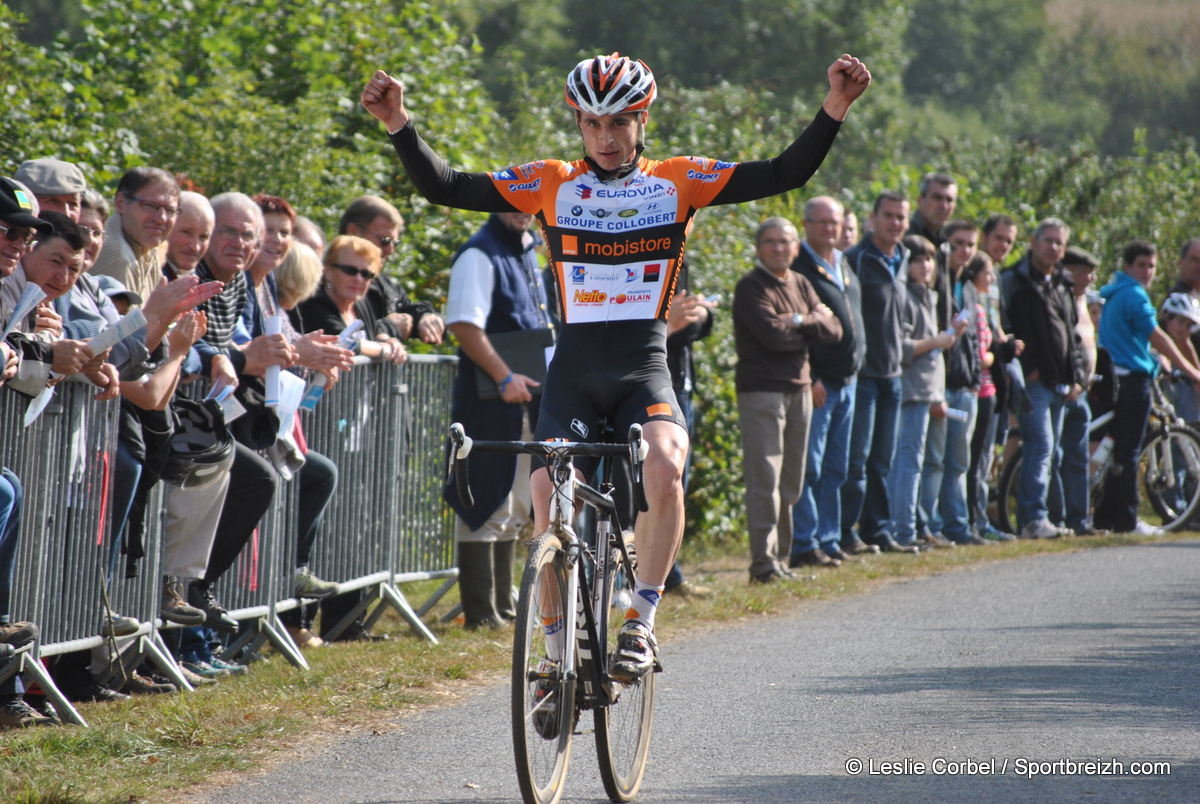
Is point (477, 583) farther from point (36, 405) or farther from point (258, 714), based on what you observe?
point (36, 405)

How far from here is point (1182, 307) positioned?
48.1ft

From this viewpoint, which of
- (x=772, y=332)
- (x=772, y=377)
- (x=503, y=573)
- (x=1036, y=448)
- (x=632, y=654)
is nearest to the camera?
(x=632, y=654)

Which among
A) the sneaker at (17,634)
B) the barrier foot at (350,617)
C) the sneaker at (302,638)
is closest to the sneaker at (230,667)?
the sneaker at (302,638)

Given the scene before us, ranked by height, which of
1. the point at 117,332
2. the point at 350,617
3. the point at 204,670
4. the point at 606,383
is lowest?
the point at 204,670

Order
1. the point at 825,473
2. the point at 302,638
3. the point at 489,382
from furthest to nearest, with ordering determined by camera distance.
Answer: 1. the point at 825,473
2. the point at 489,382
3. the point at 302,638

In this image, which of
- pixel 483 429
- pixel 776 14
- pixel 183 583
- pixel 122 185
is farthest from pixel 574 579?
pixel 776 14

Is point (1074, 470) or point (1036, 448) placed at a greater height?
point (1036, 448)

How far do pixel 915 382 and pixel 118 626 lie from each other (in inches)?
292

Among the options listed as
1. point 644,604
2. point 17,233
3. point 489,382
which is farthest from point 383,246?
point 644,604

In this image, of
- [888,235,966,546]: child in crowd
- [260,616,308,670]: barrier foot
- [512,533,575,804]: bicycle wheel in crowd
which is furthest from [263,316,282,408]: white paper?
[888,235,966,546]: child in crowd

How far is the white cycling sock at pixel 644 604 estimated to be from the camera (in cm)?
506

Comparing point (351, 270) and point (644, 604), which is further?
point (351, 270)

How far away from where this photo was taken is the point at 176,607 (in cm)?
674

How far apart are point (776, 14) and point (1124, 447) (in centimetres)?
3953
